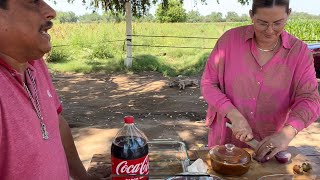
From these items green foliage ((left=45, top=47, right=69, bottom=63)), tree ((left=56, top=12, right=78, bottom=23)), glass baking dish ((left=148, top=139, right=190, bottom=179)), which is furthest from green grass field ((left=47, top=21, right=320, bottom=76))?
glass baking dish ((left=148, top=139, right=190, bottom=179))

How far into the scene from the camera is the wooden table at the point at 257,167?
67.7 inches

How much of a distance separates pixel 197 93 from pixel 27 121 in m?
8.36

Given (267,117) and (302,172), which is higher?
(267,117)

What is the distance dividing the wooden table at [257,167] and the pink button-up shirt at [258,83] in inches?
10.6

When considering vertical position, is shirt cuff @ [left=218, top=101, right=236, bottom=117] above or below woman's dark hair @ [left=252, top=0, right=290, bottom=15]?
below

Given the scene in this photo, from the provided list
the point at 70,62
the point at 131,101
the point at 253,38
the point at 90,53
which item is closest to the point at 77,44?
the point at 90,53

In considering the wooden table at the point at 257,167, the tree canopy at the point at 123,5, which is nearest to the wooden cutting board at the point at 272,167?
the wooden table at the point at 257,167

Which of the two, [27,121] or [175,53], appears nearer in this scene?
[27,121]

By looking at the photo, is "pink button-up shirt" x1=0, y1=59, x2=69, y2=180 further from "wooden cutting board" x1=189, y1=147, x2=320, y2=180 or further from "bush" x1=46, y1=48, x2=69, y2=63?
"bush" x1=46, y1=48, x2=69, y2=63

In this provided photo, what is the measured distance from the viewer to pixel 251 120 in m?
2.22

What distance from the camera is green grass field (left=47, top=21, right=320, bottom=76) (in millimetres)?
13234

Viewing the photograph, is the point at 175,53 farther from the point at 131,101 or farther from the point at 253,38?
the point at 253,38

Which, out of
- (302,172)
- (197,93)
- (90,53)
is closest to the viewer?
(302,172)

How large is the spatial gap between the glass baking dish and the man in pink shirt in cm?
51
